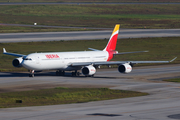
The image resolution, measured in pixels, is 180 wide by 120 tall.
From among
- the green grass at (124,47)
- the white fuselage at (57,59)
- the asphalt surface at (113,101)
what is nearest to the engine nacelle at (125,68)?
the asphalt surface at (113,101)

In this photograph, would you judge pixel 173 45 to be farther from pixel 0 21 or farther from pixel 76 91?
pixel 0 21

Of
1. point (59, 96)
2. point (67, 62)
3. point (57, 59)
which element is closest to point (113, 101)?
point (59, 96)

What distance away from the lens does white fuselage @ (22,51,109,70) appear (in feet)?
199

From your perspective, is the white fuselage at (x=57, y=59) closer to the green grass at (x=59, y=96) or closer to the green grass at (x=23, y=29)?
the green grass at (x=59, y=96)

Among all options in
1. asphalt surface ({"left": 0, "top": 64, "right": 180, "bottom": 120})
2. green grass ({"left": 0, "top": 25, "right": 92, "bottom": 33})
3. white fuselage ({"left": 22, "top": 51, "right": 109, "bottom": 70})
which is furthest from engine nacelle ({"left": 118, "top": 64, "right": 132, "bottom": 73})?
green grass ({"left": 0, "top": 25, "right": 92, "bottom": 33})

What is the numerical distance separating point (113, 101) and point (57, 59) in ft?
78.4

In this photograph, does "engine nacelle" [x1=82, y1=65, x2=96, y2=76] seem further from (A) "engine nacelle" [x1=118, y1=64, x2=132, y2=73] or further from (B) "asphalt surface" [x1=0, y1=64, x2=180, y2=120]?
(A) "engine nacelle" [x1=118, y1=64, x2=132, y2=73]

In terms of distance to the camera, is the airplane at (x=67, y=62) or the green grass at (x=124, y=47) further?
the green grass at (x=124, y=47)

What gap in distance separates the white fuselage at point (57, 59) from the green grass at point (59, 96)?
1190cm

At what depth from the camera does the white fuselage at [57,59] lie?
60.6 metres

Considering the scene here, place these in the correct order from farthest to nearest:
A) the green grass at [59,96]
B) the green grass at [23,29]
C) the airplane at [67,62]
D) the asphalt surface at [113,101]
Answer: the green grass at [23,29], the airplane at [67,62], the green grass at [59,96], the asphalt surface at [113,101]

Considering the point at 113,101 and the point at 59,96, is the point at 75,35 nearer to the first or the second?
the point at 59,96

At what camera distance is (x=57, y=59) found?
208 ft

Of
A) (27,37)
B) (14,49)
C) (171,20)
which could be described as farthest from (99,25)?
(14,49)
